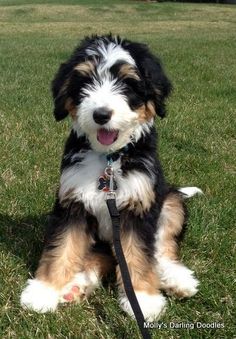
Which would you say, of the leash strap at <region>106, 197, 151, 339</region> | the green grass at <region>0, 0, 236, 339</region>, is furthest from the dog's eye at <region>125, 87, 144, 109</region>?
the green grass at <region>0, 0, 236, 339</region>

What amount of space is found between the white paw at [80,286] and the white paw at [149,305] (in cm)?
23

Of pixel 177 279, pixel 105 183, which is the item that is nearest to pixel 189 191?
pixel 177 279

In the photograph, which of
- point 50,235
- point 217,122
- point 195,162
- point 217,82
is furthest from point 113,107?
point 217,82

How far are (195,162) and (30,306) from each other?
10.1ft

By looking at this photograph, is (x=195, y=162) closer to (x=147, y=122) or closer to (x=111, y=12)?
(x=147, y=122)

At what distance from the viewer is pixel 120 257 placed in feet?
9.80

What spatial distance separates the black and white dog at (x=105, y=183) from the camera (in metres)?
3.10

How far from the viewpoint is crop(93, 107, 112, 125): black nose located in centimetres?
292

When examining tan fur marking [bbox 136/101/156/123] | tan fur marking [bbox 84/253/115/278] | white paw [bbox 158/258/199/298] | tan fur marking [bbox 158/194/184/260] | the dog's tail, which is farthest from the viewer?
the dog's tail

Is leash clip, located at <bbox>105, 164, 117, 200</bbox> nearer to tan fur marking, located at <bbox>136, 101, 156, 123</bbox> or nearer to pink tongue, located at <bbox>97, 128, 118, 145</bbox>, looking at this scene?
pink tongue, located at <bbox>97, 128, 118, 145</bbox>

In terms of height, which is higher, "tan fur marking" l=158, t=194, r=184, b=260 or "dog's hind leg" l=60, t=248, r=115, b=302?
"tan fur marking" l=158, t=194, r=184, b=260

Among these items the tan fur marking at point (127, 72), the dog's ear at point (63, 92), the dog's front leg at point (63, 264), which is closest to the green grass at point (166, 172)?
the dog's front leg at point (63, 264)

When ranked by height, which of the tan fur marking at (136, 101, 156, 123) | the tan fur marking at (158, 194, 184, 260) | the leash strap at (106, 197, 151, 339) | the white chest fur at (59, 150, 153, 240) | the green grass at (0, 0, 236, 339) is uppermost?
the tan fur marking at (136, 101, 156, 123)

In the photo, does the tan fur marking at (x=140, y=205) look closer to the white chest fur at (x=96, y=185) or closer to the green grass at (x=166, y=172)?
the white chest fur at (x=96, y=185)
